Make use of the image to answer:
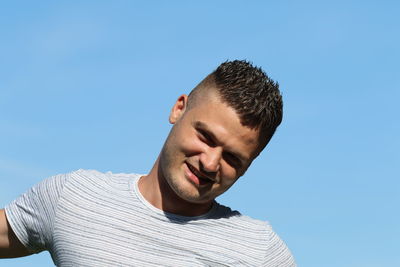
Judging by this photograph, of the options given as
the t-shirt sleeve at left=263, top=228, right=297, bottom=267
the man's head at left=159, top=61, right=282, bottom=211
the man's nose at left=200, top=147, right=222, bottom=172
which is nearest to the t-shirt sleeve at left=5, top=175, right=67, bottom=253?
the man's head at left=159, top=61, right=282, bottom=211

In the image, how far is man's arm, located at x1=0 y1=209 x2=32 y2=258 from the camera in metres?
A: 4.56

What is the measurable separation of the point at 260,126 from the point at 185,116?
0.41 metres

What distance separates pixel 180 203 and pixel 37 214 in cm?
83

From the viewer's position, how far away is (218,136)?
13.4 feet

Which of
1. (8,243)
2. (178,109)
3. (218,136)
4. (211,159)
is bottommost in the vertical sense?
(8,243)

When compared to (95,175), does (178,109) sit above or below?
above

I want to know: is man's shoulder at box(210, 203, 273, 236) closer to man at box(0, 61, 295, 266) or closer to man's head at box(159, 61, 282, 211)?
man at box(0, 61, 295, 266)

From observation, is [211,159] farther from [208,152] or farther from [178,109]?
[178,109]

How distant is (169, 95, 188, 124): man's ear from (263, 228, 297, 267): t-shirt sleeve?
85cm

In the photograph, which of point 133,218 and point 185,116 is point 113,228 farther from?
point 185,116

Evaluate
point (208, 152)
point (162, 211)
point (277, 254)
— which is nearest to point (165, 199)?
point (162, 211)

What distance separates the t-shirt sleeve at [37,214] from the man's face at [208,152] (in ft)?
2.24

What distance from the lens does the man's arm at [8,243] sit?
4562 millimetres

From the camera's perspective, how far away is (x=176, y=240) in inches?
167
